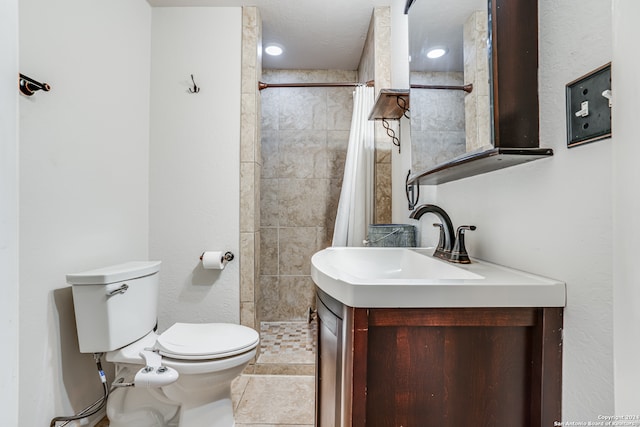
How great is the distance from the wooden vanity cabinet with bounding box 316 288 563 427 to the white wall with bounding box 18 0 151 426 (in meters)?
1.34

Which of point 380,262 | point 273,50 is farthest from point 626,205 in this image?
point 273,50

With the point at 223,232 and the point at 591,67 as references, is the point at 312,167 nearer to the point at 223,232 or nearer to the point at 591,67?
the point at 223,232

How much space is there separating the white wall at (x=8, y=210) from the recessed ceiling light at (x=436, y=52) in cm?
A: 111

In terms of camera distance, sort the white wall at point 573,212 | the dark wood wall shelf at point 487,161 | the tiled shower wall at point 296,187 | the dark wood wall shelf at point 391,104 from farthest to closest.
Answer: the tiled shower wall at point 296,187, the dark wood wall shelf at point 391,104, the dark wood wall shelf at point 487,161, the white wall at point 573,212

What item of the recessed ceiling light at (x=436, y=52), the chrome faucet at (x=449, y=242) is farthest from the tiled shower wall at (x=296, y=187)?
the chrome faucet at (x=449, y=242)

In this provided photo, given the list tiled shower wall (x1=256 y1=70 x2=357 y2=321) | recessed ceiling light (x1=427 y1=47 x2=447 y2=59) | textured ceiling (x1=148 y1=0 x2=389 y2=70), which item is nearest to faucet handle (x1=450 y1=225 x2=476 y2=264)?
recessed ceiling light (x1=427 y1=47 x2=447 y2=59)

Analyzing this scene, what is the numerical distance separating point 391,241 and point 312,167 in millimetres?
1426

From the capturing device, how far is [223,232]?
6.58ft

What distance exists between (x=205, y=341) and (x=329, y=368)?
0.84 meters

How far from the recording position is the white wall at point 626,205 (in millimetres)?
254

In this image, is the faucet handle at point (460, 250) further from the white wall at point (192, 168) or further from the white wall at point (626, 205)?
the white wall at point (192, 168)

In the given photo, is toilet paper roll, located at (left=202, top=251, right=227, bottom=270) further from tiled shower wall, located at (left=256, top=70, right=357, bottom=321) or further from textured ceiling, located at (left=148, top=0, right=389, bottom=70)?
textured ceiling, located at (left=148, top=0, right=389, bottom=70)

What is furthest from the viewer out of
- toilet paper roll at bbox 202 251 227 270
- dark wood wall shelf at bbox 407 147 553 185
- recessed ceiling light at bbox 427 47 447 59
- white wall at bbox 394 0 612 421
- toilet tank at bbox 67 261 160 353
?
toilet paper roll at bbox 202 251 227 270

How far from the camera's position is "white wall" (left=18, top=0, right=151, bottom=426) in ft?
3.97
